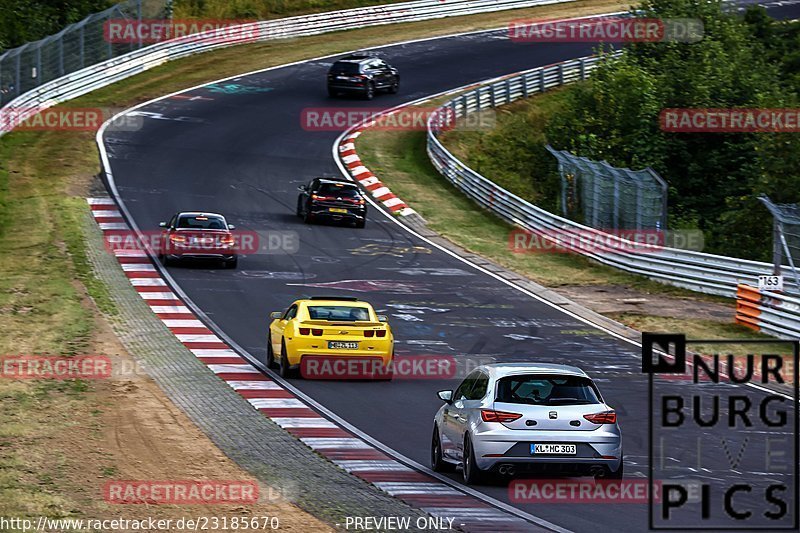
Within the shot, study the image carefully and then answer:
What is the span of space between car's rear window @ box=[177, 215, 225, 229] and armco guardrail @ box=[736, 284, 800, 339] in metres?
12.9

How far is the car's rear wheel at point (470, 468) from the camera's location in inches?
565

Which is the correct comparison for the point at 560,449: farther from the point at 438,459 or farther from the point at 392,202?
the point at 392,202

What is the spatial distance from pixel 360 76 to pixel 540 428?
144ft

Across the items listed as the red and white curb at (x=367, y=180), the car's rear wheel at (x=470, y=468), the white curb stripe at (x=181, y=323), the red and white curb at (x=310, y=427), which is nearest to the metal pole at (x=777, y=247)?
the red and white curb at (x=310, y=427)

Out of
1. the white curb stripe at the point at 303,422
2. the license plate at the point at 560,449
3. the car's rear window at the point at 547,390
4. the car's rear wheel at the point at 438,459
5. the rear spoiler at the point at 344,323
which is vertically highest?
the car's rear window at the point at 547,390

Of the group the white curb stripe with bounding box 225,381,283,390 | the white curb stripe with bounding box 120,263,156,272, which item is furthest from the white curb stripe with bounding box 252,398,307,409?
the white curb stripe with bounding box 120,263,156,272

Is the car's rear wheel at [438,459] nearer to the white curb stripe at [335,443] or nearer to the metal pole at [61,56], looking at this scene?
the white curb stripe at [335,443]

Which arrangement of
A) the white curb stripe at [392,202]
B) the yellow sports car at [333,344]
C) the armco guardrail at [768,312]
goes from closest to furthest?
the yellow sports car at [333,344], the armco guardrail at [768,312], the white curb stripe at [392,202]

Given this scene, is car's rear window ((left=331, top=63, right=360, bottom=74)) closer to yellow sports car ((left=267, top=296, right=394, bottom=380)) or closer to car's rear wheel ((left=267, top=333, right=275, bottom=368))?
car's rear wheel ((left=267, top=333, right=275, bottom=368))

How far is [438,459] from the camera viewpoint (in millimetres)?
15633

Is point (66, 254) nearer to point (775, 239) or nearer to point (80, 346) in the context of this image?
point (80, 346)

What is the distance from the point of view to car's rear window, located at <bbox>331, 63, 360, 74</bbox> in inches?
2234

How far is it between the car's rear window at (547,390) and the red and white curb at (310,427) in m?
1.22

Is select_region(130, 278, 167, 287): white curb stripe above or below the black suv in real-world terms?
below
